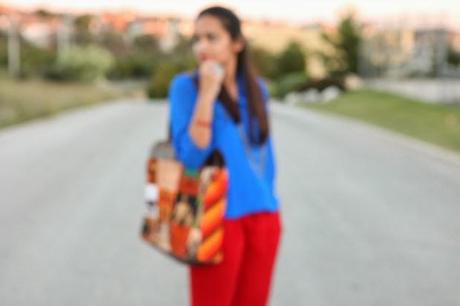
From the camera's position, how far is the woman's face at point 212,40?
8.79 ft

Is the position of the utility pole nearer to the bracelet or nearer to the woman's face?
the woman's face

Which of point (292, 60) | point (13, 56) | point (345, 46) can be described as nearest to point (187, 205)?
point (345, 46)

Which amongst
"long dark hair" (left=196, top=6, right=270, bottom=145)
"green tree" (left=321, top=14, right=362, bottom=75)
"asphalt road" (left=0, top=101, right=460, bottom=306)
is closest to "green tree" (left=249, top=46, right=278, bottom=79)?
"green tree" (left=321, top=14, right=362, bottom=75)

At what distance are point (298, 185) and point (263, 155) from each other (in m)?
8.03

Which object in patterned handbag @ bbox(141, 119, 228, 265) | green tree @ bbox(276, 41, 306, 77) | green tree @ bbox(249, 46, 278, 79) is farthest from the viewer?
green tree @ bbox(249, 46, 278, 79)

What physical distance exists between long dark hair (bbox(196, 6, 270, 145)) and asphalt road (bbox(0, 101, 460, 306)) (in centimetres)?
250

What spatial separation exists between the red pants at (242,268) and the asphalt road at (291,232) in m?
2.34

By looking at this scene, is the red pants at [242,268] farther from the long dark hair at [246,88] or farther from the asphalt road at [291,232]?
the asphalt road at [291,232]

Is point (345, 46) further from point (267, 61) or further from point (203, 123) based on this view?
point (203, 123)

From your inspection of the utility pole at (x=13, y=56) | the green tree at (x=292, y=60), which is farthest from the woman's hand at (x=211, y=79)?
the green tree at (x=292, y=60)

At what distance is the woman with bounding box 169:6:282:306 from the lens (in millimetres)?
2664

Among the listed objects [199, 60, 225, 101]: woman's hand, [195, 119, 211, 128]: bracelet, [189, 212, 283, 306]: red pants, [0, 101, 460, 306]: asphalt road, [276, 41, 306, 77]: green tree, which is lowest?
[276, 41, 306, 77]: green tree

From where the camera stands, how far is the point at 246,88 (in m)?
2.77

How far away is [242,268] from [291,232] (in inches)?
189
